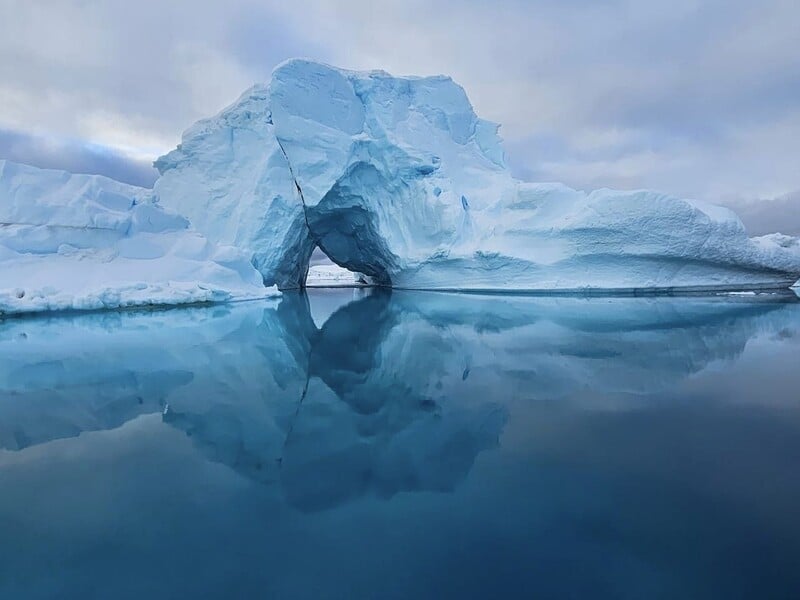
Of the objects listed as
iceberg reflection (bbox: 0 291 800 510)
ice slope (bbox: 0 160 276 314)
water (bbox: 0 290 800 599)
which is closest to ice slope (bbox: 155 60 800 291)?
ice slope (bbox: 0 160 276 314)

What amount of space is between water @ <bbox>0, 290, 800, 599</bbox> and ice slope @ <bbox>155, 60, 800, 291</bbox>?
289 inches

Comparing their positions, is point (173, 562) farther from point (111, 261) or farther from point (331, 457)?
point (111, 261)

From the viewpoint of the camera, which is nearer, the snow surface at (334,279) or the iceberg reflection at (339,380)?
the iceberg reflection at (339,380)

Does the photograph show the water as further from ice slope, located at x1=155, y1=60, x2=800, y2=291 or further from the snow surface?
the snow surface

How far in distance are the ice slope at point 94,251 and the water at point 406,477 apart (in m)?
4.94

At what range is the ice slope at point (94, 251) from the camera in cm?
832

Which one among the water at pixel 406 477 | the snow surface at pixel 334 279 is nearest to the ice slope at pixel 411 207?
the water at pixel 406 477

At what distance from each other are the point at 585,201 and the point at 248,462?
10.5m

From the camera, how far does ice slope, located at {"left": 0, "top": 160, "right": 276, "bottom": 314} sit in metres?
8.32

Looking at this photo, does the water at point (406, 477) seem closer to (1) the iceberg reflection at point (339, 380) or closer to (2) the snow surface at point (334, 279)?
(1) the iceberg reflection at point (339, 380)

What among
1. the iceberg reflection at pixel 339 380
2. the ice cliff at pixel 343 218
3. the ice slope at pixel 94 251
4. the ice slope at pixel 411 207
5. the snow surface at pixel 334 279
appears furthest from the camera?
the snow surface at pixel 334 279

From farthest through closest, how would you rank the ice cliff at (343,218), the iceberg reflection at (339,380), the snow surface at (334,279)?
1. the snow surface at (334,279)
2. the ice cliff at (343,218)
3. the iceberg reflection at (339,380)

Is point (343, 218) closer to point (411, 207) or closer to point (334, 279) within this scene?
point (411, 207)

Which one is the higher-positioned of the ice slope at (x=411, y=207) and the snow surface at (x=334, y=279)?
the ice slope at (x=411, y=207)
